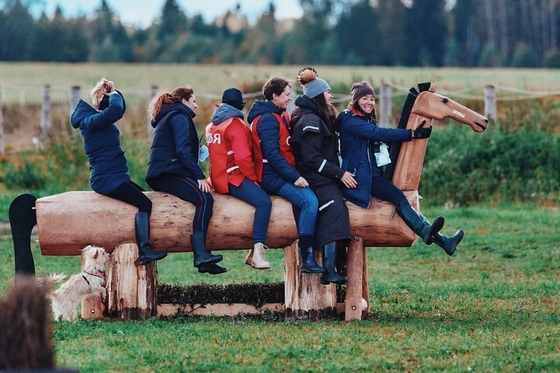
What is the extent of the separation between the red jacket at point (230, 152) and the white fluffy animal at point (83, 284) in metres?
1.31

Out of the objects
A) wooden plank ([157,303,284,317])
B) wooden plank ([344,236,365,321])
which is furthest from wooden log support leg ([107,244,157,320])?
wooden plank ([344,236,365,321])

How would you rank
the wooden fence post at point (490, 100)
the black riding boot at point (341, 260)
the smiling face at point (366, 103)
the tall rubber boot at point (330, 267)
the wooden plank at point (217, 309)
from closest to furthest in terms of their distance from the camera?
the tall rubber boot at point (330, 267) → the smiling face at point (366, 103) → the wooden plank at point (217, 309) → the black riding boot at point (341, 260) → the wooden fence post at point (490, 100)

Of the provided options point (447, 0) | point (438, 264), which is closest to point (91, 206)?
point (438, 264)

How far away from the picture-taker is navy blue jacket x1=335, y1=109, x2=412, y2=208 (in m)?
10.3

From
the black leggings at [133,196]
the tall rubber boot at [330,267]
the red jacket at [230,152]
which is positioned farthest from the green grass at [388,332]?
the red jacket at [230,152]

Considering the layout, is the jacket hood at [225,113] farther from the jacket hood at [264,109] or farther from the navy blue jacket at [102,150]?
the navy blue jacket at [102,150]

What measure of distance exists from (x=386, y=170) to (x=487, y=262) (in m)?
4.45

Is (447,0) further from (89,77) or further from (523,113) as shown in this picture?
(523,113)

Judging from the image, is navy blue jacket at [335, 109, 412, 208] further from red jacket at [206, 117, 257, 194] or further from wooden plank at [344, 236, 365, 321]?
red jacket at [206, 117, 257, 194]

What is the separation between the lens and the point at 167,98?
1047 centimetres

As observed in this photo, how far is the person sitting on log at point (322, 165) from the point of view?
1015 cm

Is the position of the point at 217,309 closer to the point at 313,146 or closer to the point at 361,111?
the point at 313,146

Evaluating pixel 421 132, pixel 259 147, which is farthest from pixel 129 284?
Result: pixel 421 132

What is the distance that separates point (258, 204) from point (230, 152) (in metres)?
0.56
